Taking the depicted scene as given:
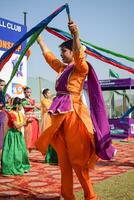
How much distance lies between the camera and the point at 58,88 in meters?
3.36

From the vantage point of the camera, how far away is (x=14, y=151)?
211 inches

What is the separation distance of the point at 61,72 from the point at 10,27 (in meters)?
6.75

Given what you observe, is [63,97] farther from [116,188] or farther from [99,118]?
[116,188]

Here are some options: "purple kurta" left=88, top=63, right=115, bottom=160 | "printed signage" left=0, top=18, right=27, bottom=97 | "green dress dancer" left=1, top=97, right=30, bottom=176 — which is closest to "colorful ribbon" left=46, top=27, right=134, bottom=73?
"purple kurta" left=88, top=63, right=115, bottom=160

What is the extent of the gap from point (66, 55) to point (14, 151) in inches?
98.5

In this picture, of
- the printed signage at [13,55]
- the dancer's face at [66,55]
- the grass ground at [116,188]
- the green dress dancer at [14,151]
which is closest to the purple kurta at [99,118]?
the dancer's face at [66,55]

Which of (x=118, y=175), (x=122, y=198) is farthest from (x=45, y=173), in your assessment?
(x=122, y=198)

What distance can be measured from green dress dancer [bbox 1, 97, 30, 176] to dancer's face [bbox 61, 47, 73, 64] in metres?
2.23

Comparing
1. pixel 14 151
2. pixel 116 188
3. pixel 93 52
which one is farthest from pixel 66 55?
pixel 14 151

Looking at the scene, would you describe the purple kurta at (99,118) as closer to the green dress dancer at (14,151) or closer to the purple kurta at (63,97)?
the purple kurta at (63,97)

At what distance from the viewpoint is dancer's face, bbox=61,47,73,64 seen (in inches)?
131

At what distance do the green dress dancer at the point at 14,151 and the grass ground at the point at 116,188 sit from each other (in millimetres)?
1445

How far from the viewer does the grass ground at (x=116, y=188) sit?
3662mm

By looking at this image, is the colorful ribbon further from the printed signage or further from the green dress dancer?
the printed signage
